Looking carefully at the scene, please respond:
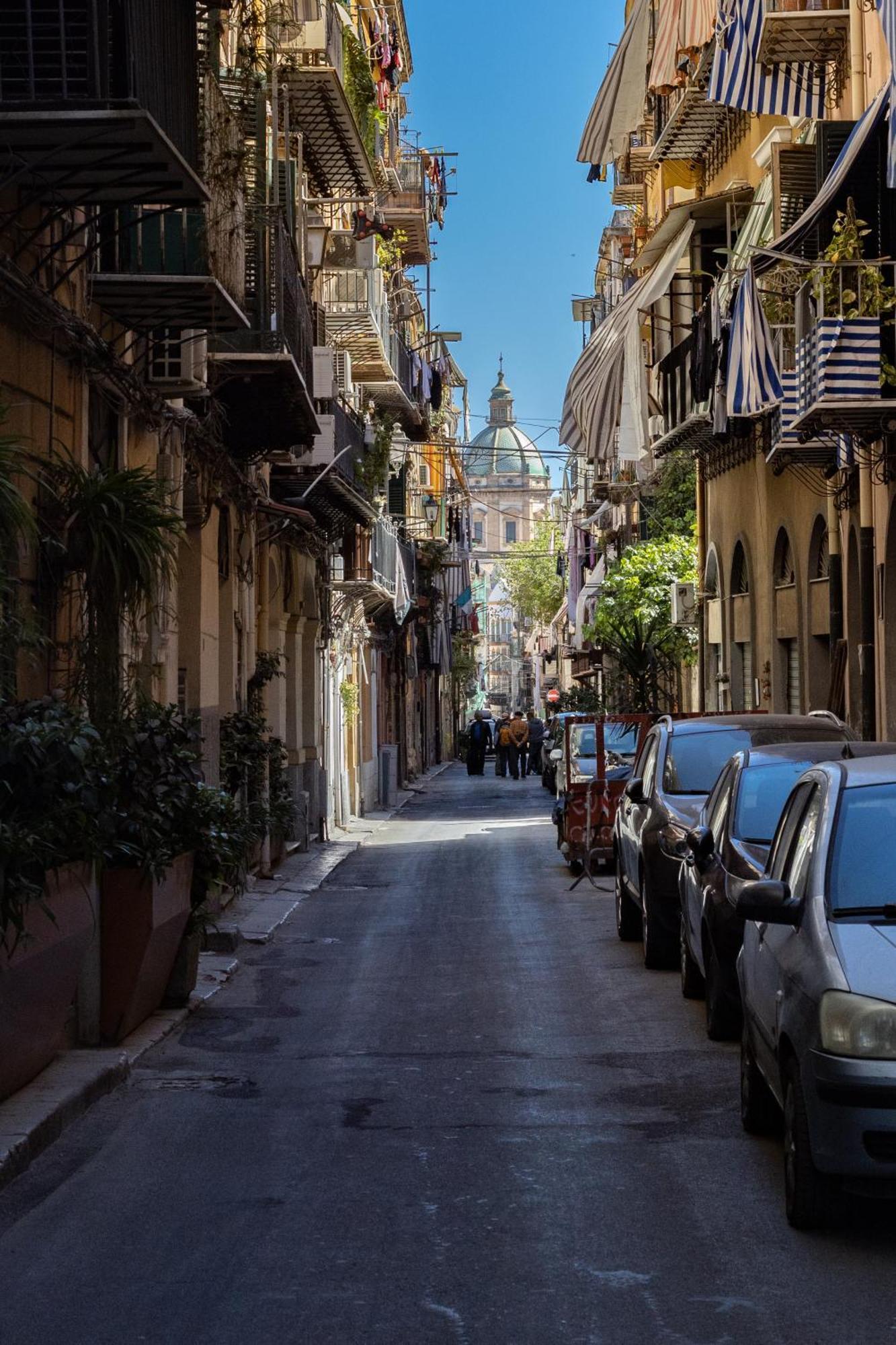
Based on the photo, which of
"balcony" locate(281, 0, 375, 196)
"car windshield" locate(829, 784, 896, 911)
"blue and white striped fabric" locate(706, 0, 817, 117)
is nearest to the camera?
"car windshield" locate(829, 784, 896, 911)

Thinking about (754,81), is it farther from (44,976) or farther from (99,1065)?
(44,976)

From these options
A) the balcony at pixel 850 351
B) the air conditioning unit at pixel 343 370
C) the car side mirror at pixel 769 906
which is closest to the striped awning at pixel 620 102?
the balcony at pixel 850 351

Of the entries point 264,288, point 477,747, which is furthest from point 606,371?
point 477,747

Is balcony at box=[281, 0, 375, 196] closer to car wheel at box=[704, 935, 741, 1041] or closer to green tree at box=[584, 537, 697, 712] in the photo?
green tree at box=[584, 537, 697, 712]

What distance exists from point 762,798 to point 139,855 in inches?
138

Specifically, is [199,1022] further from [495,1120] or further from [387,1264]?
[387,1264]

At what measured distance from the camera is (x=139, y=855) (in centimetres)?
1060

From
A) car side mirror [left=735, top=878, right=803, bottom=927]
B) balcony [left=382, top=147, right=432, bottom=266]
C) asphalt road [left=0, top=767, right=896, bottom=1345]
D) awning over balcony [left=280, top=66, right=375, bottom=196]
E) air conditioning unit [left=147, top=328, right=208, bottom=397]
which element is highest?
balcony [left=382, top=147, right=432, bottom=266]

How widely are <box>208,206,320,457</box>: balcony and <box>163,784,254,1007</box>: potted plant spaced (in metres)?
6.18

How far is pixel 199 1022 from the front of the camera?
12.3m

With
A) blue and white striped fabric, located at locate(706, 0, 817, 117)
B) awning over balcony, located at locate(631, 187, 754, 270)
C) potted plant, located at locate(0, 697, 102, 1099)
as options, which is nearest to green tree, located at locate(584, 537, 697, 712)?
awning over balcony, located at locate(631, 187, 754, 270)

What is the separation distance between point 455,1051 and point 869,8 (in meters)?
14.2

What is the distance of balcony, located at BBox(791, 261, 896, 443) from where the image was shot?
17.7m

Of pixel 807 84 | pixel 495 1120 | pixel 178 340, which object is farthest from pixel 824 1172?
pixel 807 84
